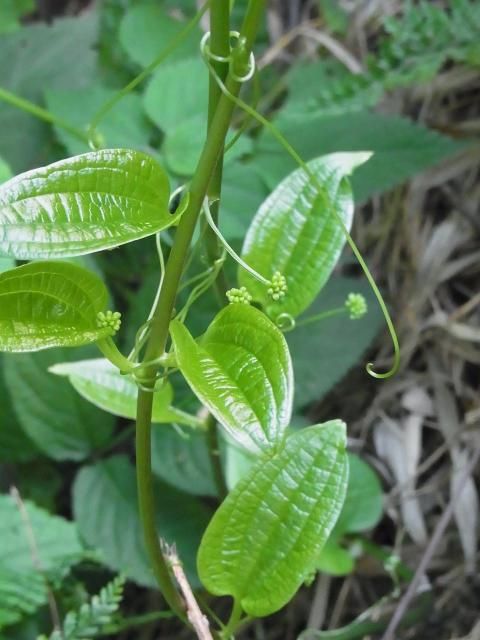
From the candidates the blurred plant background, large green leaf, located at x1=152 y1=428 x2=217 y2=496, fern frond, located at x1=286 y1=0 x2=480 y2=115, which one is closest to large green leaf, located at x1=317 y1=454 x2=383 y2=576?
the blurred plant background

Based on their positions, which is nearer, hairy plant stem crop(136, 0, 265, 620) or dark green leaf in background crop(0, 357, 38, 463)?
hairy plant stem crop(136, 0, 265, 620)

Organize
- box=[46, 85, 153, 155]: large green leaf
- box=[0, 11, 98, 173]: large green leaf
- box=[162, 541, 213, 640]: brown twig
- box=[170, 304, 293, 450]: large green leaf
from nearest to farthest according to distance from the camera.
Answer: box=[170, 304, 293, 450]: large green leaf → box=[162, 541, 213, 640]: brown twig → box=[46, 85, 153, 155]: large green leaf → box=[0, 11, 98, 173]: large green leaf

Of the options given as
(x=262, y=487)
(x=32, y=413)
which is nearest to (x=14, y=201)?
(x=262, y=487)

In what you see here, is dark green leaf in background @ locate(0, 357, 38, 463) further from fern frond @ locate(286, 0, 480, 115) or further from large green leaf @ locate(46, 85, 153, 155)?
fern frond @ locate(286, 0, 480, 115)

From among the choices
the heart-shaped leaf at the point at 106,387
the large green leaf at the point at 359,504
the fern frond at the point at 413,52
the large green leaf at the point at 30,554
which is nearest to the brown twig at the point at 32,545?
the large green leaf at the point at 30,554

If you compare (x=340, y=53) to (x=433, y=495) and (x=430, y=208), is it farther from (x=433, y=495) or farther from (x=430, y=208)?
(x=433, y=495)

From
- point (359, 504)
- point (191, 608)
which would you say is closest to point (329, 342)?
point (359, 504)
